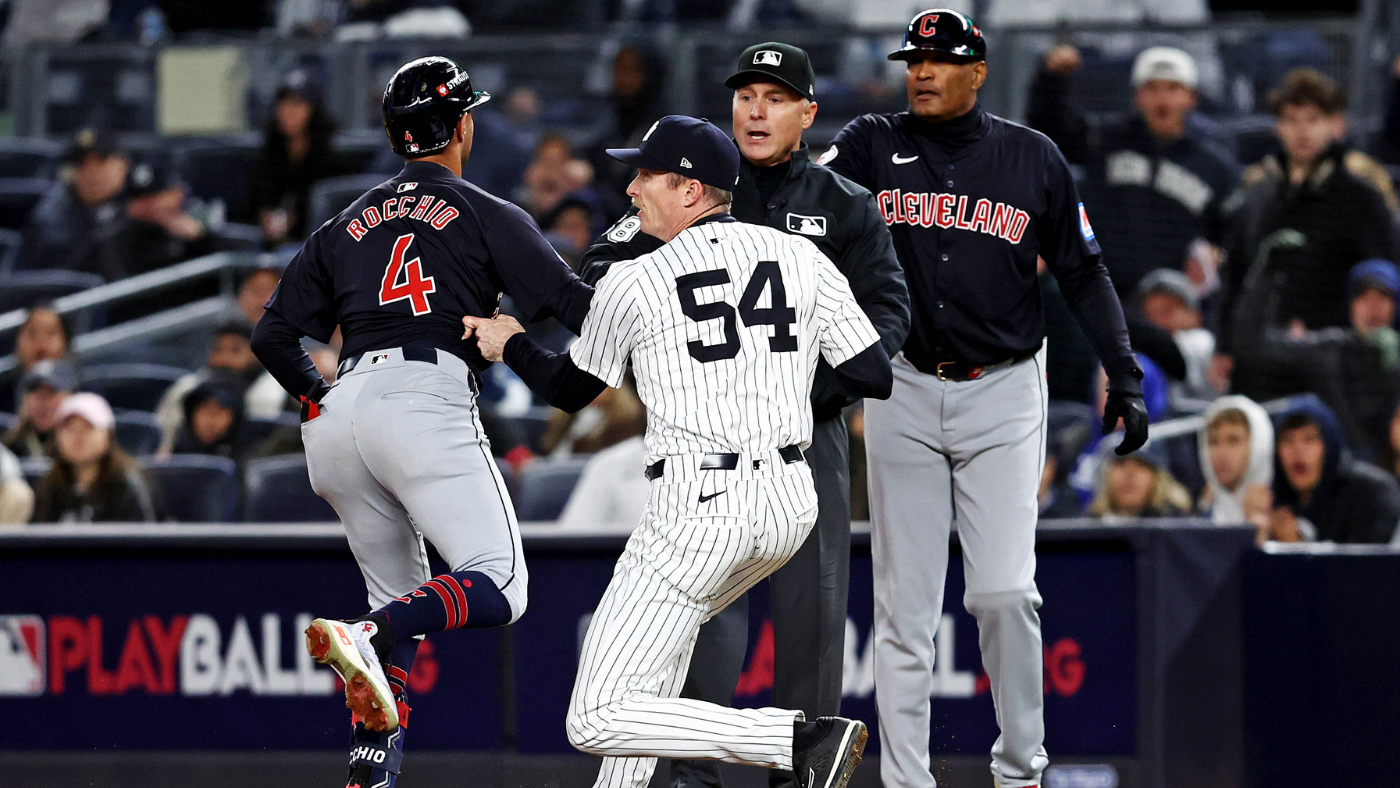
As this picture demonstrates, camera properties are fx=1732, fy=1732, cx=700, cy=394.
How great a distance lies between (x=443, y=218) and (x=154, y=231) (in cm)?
613

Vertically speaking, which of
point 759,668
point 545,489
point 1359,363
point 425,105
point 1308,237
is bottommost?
point 759,668

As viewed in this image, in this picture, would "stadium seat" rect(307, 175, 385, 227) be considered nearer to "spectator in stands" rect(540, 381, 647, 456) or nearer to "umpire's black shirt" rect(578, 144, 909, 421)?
"spectator in stands" rect(540, 381, 647, 456)

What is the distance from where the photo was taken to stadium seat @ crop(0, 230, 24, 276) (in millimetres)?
10047

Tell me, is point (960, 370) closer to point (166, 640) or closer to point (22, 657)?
point (166, 640)

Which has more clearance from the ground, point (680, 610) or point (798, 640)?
point (680, 610)

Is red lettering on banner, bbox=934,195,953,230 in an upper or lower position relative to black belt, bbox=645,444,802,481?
upper

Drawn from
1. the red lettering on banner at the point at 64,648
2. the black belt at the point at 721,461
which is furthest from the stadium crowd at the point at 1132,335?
the black belt at the point at 721,461

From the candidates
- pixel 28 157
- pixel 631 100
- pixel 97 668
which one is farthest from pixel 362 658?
pixel 28 157

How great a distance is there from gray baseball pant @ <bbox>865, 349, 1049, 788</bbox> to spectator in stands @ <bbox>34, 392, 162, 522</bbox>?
12.3ft

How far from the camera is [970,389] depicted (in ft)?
15.0

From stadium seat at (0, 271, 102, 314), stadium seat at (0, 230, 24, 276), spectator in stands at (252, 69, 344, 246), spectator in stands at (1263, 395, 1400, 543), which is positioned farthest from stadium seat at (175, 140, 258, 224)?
spectator in stands at (1263, 395, 1400, 543)

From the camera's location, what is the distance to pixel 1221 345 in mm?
7949

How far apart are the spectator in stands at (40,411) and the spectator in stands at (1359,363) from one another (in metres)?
5.56

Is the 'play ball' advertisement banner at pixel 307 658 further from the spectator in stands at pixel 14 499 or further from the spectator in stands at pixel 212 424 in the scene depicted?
the spectator in stands at pixel 212 424
